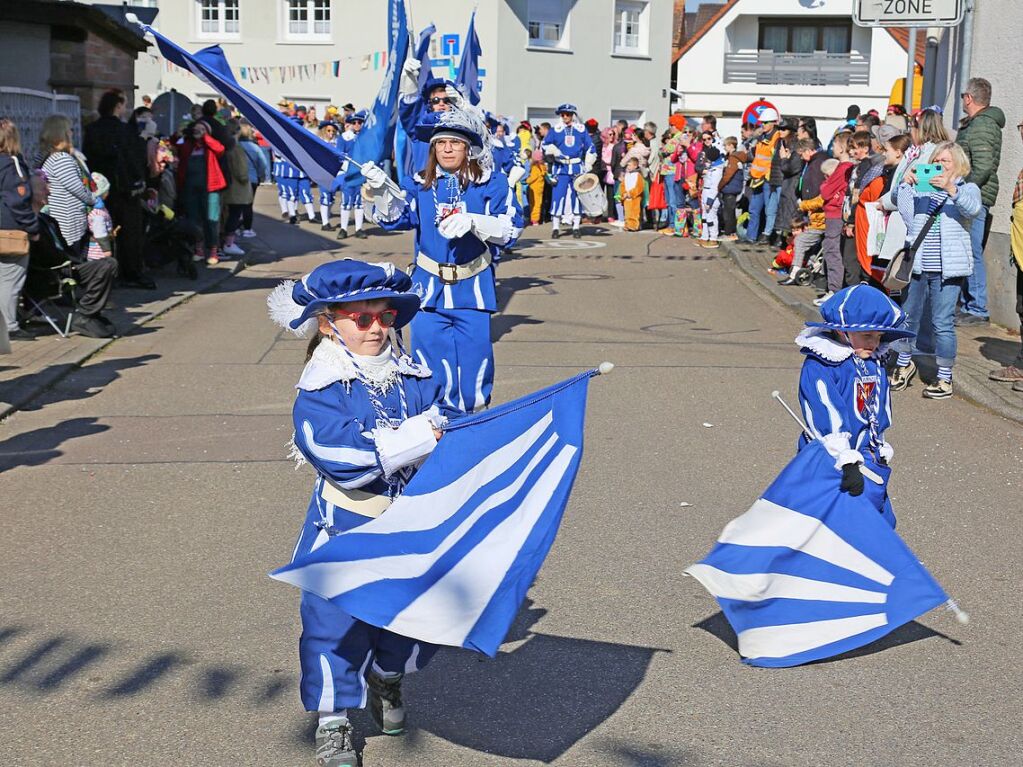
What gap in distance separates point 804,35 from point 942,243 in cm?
4595

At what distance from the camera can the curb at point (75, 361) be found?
33.1 feet

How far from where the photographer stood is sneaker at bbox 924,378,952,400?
34.6ft

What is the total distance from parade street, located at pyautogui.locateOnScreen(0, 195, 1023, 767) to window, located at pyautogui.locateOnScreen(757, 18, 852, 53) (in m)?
44.6

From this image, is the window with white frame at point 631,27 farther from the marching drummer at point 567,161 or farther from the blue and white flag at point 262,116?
the blue and white flag at point 262,116

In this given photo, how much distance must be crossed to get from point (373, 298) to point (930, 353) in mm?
7980

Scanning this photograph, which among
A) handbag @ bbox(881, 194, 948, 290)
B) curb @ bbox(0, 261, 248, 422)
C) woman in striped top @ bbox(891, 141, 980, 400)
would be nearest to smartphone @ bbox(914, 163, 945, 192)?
woman in striped top @ bbox(891, 141, 980, 400)

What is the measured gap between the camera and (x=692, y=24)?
225ft

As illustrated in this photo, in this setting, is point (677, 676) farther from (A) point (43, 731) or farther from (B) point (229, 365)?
(B) point (229, 365)

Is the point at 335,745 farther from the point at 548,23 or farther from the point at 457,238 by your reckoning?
the point at 548,23

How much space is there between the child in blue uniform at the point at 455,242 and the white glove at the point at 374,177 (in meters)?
0.01

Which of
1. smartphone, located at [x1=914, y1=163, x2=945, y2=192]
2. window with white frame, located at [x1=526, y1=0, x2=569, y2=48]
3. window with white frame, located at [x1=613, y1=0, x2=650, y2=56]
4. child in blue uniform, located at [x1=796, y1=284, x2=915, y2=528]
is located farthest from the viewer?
window with white frame, located at [x1=613, y1=0, x2=650, y2=56]

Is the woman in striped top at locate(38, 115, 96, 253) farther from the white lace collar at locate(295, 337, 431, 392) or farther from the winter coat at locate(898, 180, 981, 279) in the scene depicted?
the white lace collar at locate(295, 337, 431, 392)

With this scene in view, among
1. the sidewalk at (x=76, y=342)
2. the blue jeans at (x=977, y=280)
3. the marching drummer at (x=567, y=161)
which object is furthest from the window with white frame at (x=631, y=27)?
the blue jeans at (x=977, y=280)

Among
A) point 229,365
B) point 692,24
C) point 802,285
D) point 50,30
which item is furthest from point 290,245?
point 692,24
